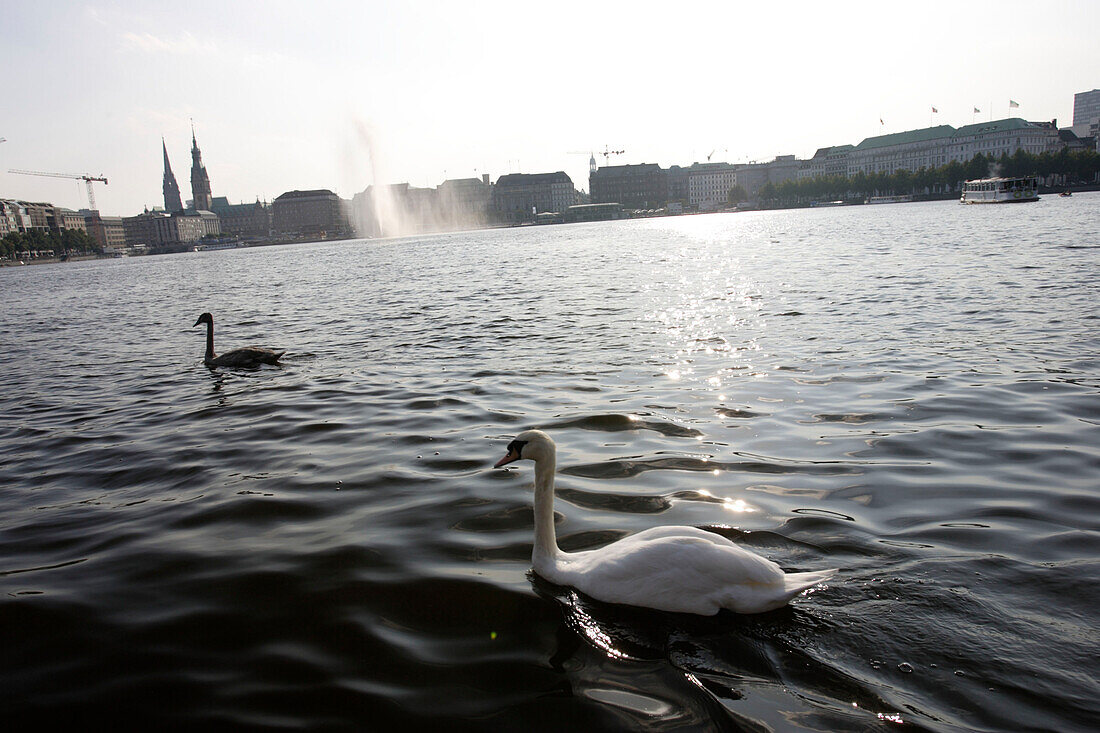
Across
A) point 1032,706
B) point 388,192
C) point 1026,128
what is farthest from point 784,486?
point 388,192

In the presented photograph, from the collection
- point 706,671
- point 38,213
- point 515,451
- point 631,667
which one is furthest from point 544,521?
point 38,213

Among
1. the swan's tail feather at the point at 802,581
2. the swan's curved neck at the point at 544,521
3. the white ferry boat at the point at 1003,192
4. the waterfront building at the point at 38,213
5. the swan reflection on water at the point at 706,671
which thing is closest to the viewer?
the swan reflection on water at the point at 706,671

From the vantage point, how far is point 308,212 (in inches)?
7648

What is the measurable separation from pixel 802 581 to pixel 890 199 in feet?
527

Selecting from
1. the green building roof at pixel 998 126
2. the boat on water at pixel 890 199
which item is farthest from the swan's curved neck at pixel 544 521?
the green building roof at pixel 998 126

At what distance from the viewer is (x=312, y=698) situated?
10.4ft

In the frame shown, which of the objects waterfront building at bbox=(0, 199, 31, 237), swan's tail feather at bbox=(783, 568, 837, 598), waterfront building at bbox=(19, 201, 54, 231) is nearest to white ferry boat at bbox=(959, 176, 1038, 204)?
swan's tail feather at bbox=(783, 568, 837, 598)

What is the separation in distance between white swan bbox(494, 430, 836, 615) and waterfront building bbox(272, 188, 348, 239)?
201914 millimetres

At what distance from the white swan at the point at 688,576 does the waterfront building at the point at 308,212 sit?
662 ft

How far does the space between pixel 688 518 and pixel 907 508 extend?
1556 millimetres

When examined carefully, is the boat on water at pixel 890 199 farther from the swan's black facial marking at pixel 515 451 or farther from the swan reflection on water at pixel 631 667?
the swan reflection on water at pixel 631 667

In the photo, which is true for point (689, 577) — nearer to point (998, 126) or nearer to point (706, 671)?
point (706, 671)

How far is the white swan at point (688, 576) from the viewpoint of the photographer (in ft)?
11.5

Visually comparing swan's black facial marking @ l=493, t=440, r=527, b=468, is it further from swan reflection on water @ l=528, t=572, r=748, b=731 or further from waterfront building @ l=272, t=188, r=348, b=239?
waterfront building @ l=272, t=188, r=348, b=239
